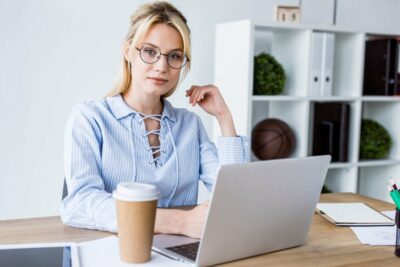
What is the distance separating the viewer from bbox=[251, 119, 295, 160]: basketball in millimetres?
2844

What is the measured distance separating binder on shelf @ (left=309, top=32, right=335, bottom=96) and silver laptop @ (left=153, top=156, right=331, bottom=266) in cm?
185

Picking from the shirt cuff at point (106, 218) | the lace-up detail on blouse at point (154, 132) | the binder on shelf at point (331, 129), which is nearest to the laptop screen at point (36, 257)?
the shirt cuff at point (106, 218)

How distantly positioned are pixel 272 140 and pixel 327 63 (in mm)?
548

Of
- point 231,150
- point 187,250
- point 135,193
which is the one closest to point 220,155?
point 231,150

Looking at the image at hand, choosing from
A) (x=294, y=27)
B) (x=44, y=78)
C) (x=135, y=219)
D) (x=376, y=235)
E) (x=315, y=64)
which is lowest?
(x=376, y=235)

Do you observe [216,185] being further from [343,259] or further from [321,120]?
[321,120]

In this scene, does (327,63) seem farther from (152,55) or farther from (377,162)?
(152,55)

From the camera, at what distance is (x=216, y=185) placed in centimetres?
90

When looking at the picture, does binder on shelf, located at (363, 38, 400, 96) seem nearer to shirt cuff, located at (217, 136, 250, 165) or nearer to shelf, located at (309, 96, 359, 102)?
shelf, located at (309, 96, 359, 102)

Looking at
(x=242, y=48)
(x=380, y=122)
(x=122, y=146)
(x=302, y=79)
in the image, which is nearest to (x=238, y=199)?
(x=122, y=146)

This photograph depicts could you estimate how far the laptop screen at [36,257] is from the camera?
92 cm

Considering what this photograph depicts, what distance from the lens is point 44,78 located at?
261cm

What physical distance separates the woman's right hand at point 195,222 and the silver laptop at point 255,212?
0.05 feet

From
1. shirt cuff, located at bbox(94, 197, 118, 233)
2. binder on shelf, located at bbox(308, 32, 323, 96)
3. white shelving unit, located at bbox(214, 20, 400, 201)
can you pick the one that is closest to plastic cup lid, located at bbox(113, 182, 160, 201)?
shirt cuff, located at bbox(94, 197, 118, 233)
